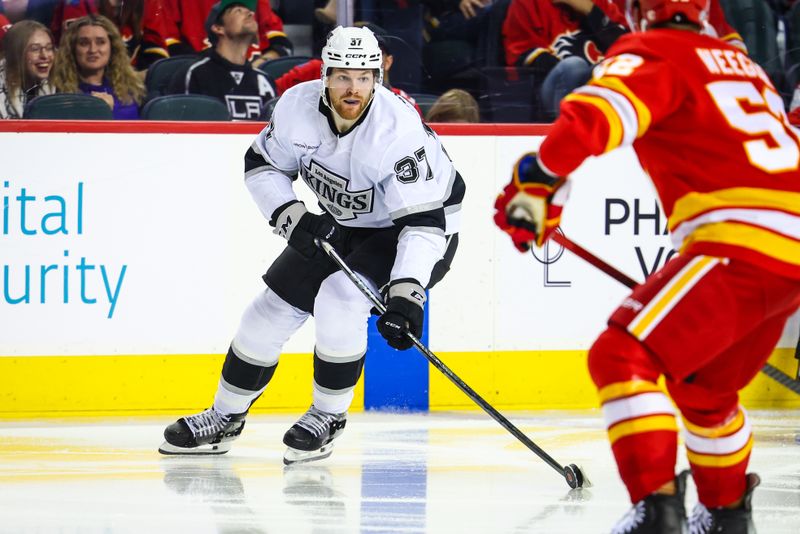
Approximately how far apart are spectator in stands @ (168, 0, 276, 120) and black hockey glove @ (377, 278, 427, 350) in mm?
1438

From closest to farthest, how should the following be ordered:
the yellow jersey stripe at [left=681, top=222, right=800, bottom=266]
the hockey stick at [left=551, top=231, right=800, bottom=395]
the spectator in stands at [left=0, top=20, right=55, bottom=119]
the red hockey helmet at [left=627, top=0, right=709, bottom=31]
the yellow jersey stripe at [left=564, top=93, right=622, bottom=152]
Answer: the yellow jersey stripe at [left=564, top=93, right=622, bottom=152] → the yellow jersey stripe at [left=681, top=222, right=800, bottom=266] → the red hockey helmet at [left=627, top=0, right=709, bottom=31] → the hockey stick at [left=551, top=231, right=800, bottom=395] → the spectator in stands at [left=0, top=20, right=55, bottom=119]

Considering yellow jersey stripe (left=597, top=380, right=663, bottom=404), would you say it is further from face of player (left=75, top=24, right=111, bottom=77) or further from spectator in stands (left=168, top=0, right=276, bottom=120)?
face of player (left=75, top=24, right=111, bottom=77)

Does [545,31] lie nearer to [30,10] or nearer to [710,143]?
[30,10]

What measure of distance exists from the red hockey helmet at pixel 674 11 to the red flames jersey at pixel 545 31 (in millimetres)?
2317

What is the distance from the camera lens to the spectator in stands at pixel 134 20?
4.57 metres

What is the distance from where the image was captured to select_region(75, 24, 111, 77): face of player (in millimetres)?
4543

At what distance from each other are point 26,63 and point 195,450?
5.04ft

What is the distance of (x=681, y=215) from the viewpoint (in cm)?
242

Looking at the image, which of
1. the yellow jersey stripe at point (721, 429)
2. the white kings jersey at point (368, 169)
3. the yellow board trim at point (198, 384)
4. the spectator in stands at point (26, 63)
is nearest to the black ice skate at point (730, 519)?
the yellow jersey stripe at point (721, 429)

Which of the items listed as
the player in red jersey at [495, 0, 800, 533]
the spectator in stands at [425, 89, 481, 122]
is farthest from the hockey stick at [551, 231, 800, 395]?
the spectator in stands at [425, 89, 481, 122]

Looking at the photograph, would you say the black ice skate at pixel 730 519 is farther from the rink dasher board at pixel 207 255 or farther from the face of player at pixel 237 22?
the face of player at pixel 237 22

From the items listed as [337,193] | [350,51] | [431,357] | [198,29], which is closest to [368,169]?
[337,193]

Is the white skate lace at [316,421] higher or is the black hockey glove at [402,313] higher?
the black hockey glove at [402,313]

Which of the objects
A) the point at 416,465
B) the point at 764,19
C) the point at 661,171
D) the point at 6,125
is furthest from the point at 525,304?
the point at 661,171
